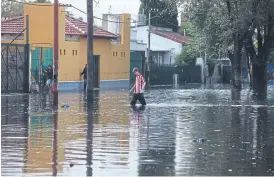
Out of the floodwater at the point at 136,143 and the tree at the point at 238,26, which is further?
the tree at the point at 238,26

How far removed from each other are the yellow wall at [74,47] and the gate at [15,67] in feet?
8.75

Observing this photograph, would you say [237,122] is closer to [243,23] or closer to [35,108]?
[35,108]

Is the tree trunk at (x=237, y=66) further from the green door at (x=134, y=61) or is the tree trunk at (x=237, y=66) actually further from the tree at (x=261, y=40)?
the green door at (x=134, y=61)

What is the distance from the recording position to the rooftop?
47906 mm

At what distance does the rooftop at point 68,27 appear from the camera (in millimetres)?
47906

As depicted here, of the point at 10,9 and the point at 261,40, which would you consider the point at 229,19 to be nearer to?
the point at 261,40

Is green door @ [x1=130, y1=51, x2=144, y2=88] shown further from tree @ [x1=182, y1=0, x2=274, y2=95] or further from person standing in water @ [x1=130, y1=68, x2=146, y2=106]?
person standing in water @ [x1=130, y1=68, x2=146, y2=106]

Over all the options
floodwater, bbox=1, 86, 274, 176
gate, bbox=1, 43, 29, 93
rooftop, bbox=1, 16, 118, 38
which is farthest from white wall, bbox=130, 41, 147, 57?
floodwater, bbox=1, 86, 274, 176

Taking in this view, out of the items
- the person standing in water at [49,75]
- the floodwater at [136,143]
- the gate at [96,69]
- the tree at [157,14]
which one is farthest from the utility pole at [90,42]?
the tree at [157,14]

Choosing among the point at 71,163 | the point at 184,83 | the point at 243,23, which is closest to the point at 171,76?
the point at 184,83

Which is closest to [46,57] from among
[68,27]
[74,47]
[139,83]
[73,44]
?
[73,44]

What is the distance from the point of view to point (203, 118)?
22859 millimetres

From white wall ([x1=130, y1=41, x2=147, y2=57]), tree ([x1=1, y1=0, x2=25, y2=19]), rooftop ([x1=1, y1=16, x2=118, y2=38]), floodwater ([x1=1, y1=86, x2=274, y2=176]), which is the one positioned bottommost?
floodwater ([x1=1, y1=86, x2=274, y2=176])

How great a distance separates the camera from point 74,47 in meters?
50.5
